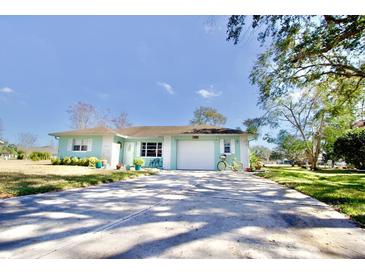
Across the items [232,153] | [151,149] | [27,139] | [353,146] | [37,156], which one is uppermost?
[27,139]

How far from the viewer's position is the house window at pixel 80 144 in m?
15.8

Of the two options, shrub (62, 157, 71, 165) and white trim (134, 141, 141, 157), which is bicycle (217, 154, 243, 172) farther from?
shrub (62, 157, 71, 165)

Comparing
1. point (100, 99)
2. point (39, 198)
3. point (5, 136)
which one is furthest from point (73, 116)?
point (39, 198)

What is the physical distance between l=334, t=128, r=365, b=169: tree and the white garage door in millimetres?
11499

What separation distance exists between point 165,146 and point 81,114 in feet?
76.2

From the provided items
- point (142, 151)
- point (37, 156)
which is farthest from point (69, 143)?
point (37, 156)

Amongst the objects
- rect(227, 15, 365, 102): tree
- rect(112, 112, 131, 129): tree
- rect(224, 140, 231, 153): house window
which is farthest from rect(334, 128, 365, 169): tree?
rect(112, 112, 131, 129): tree

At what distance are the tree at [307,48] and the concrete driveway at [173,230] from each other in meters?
5.27

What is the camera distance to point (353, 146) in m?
14.9

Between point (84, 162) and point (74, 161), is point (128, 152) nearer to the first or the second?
point (84, 162)

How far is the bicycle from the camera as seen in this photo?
514 inches

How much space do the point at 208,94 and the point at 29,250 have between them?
87.9ft

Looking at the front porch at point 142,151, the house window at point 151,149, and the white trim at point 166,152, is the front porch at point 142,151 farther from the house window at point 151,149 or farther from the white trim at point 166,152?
the white trim at point 166,152

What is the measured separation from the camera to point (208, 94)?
88.5 ft
